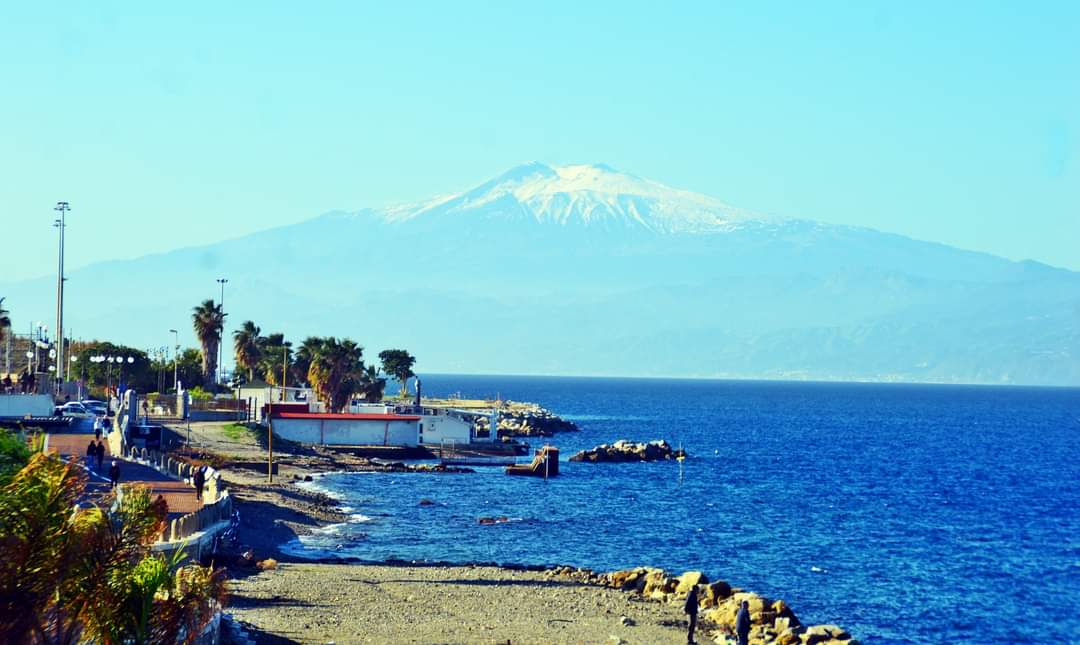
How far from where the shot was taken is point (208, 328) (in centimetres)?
11831

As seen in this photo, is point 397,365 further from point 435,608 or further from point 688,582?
point 435,608

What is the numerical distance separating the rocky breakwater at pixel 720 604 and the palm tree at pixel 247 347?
80516mm

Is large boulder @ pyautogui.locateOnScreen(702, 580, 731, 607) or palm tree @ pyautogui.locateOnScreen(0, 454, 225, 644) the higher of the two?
palm tree @ pyautogui.locateOnScreen(0, 454, 225, 644)

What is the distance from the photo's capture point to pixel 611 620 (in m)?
35.8

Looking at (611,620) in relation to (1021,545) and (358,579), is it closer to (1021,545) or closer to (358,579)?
(358,579)

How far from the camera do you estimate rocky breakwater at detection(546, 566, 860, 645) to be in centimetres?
3450

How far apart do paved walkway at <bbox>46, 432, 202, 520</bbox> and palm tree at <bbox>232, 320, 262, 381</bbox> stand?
5925cm

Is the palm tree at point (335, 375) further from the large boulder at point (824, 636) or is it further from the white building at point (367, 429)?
the large boulder at point (824, 636)

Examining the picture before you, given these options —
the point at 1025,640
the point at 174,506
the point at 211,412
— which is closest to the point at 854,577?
the point at 1025,640

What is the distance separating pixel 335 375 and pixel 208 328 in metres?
22.2

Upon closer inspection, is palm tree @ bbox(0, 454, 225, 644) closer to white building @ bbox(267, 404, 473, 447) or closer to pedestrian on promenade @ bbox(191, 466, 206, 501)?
pedestrian on promenade @ bbox(191, 466, 206, 501)

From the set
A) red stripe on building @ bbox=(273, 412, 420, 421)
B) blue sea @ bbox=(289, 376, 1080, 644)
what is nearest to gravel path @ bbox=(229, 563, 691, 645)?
blue sea @ bbox=(289, 376, 1080, 644)

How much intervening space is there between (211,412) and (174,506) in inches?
2118

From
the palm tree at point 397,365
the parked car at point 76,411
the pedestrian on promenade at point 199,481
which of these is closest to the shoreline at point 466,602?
the pedestrian on promenade at point 199,481
